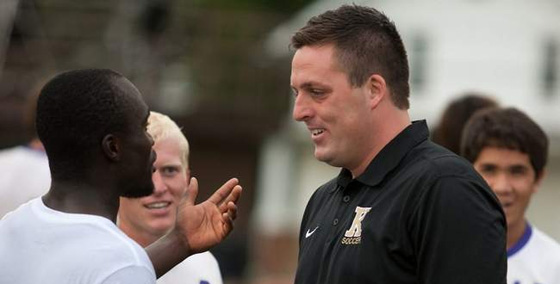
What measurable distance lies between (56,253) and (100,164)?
1.21 ft

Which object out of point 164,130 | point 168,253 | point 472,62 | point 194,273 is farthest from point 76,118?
point 472,62

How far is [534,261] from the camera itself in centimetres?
663

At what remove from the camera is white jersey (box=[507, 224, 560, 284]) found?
655 centimetres

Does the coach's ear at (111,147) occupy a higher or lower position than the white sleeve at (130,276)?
higher

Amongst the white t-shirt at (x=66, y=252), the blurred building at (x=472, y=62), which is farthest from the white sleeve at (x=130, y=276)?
the blurred building at (x=472, y=62)

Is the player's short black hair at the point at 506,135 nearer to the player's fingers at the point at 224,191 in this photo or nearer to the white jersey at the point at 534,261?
the white jersey at the point at 534,261

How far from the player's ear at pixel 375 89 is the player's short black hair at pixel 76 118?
3.17ft

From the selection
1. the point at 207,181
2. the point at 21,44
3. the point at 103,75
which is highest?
the point at 103,75

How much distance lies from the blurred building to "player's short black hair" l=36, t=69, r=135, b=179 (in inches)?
1624

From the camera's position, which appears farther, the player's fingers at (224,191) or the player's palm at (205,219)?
the player's fingers at (224,191)

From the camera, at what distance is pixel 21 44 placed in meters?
29.8

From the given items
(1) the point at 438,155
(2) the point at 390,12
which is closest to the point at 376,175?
(1) the point at 438,155

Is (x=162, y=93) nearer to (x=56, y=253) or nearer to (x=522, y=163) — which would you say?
(x=522, y=163)

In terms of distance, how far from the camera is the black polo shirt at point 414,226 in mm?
4578
